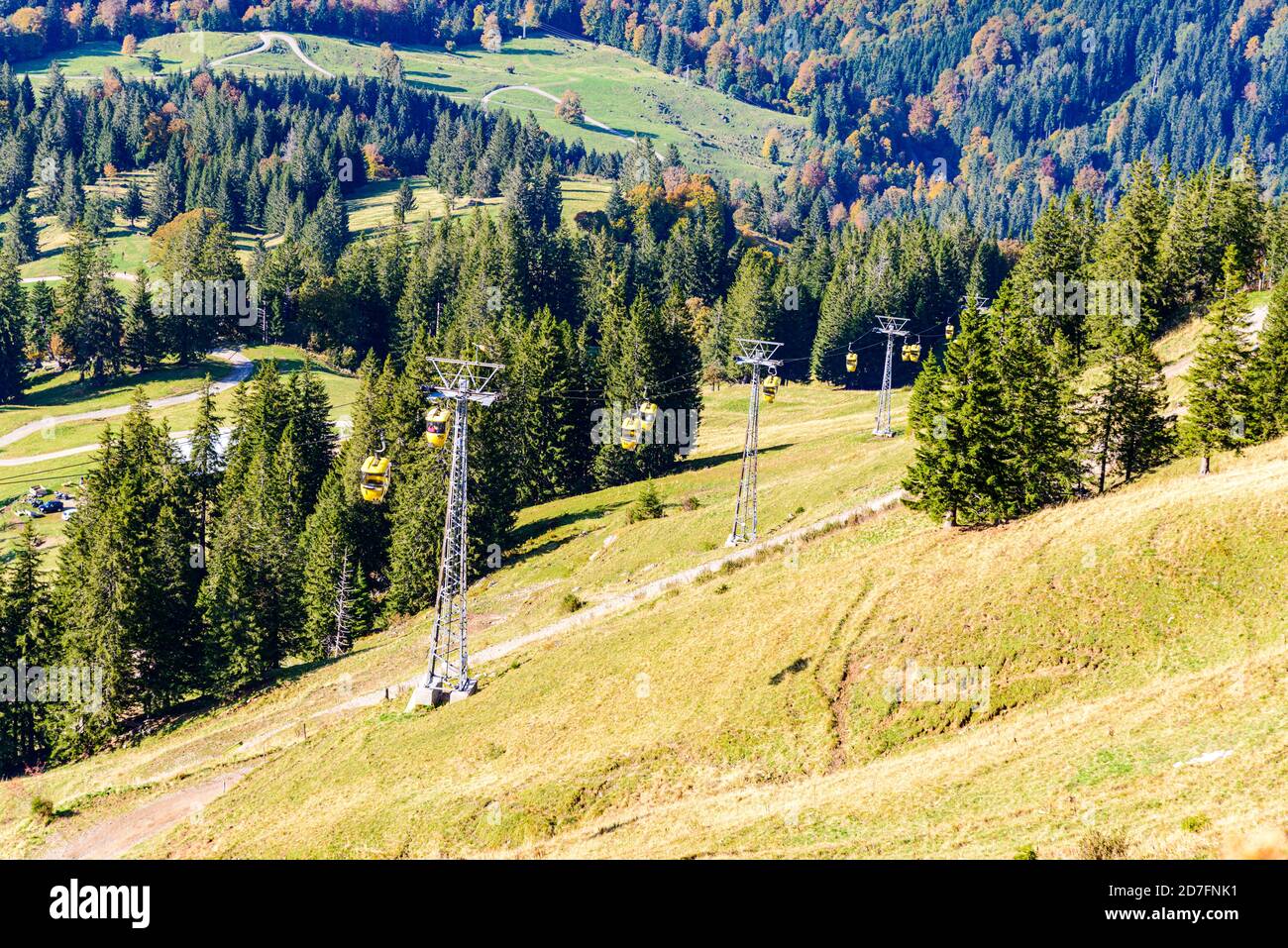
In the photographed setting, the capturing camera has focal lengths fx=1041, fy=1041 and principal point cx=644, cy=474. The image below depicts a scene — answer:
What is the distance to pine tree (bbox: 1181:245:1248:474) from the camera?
171ft

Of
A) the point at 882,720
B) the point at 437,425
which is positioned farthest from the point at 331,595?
the point at 882,720

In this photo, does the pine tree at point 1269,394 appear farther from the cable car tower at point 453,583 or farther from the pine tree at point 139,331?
the pine tree at point 139,331

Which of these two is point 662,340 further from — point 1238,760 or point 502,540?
point 1238,760

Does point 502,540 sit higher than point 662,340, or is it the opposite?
point 662,340

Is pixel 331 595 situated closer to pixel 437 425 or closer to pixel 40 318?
pixel 437 425

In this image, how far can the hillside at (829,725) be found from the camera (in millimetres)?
28906

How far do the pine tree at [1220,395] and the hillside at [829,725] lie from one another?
1557 mm

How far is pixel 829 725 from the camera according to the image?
1518 inches

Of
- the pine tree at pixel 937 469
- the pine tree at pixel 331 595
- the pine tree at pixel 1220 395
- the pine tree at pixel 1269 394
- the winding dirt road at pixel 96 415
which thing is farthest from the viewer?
the winding dirt road at pixel 96 415

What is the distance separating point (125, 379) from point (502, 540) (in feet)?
291

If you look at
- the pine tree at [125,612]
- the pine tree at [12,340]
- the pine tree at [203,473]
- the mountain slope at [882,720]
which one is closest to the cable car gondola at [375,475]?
the mountain slope at [882,720]

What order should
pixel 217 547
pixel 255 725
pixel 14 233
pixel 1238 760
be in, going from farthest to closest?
pixel 14 233, pixel 217 547, pixel 255 725, pixel 1238 760
